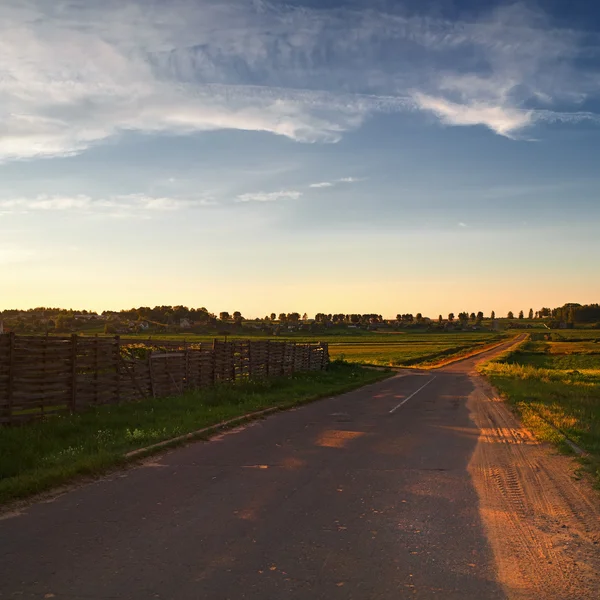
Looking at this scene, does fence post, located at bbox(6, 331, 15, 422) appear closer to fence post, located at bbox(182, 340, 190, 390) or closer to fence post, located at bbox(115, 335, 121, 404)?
fence post, located at bbox(115, 335, 121, 404)

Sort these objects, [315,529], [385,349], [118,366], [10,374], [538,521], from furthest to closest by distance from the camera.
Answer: [385,349] → [118,366] → [10,374] → [538,521] → [315,529]

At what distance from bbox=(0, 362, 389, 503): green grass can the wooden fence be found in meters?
0.61

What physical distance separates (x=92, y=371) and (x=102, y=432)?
4.27 meters

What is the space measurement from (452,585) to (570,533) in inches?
96.7

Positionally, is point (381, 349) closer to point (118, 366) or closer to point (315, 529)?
point (118, 366)

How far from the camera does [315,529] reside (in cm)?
732

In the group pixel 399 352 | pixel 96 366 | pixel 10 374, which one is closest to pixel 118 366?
pixel 96 366

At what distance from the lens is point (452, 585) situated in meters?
5.66

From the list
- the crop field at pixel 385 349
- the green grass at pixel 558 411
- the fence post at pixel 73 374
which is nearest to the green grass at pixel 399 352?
the crop field at pixel 385 349

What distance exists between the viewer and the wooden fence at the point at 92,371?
14.7m

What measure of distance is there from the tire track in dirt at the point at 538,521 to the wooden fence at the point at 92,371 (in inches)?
393

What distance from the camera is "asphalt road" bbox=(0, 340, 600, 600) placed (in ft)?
18.6

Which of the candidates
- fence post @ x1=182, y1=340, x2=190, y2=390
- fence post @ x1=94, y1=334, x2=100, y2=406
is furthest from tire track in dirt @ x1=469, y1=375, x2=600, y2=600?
fence post @ x1=182, y1=340, x2=190, y2=390

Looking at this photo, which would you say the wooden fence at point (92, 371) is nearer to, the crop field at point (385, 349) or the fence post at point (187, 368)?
the fence post at point (187, 368)
